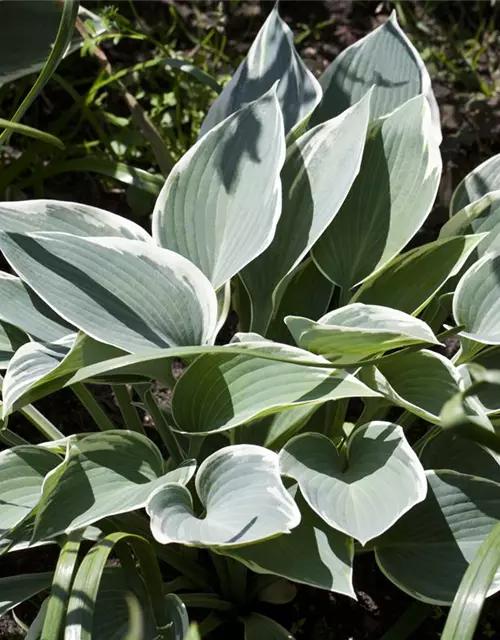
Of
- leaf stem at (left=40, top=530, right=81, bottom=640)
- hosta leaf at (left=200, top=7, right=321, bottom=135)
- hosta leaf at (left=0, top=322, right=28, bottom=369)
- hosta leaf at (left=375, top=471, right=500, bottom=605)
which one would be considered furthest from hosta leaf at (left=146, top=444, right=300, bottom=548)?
hosta leaf at (left=200, top=7, right=321, bottom=135)

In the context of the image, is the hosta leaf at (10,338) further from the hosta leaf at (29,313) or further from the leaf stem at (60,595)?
the leaf stem at (60,595)

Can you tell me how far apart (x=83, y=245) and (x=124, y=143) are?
81 centimetres

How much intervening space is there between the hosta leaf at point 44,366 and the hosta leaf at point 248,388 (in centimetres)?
11

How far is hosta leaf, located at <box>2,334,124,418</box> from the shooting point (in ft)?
2.65

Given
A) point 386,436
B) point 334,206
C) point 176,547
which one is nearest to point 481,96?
point 334,206

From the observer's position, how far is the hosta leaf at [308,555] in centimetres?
82

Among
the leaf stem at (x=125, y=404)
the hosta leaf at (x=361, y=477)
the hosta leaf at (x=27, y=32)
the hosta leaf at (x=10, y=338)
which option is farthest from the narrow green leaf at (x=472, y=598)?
the hosta leaf at (x=27, y=32)

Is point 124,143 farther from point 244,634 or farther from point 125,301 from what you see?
point 244,634

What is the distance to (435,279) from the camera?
0.96 m

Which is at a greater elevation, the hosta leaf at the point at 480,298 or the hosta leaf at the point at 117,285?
the hosta leaf at the point at 117,285

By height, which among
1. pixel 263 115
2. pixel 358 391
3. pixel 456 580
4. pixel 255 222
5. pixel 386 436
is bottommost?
pixel 456 580

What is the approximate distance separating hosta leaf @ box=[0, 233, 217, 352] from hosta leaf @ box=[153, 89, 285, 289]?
0.08 metres

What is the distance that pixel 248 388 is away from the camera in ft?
2.79

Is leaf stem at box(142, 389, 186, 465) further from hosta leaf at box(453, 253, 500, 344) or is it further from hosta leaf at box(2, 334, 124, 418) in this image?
hosta leaf at box(453, 253, 500, 344)
